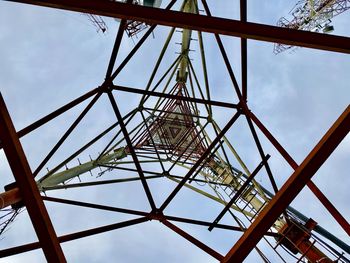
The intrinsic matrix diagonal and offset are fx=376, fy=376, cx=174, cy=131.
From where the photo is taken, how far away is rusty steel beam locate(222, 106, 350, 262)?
15.9ft

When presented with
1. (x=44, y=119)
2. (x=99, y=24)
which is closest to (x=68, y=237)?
(x=44, y=119)

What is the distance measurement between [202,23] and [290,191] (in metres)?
2.47

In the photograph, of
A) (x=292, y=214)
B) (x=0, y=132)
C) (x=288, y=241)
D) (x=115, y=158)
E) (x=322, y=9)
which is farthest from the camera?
(x=322, y=9)

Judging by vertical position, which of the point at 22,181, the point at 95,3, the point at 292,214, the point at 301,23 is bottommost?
the point at 22,181

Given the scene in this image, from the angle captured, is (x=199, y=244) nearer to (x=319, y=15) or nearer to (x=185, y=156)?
(x=185, y=156)

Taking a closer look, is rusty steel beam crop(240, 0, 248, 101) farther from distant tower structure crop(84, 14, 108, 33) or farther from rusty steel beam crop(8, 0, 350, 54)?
distant tower structure crop(84, 14, 108, 33)

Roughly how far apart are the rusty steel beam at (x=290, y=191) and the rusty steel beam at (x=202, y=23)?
103 centimetres

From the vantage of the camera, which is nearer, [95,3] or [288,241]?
[95,3]

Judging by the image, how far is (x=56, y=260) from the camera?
4625 millimetres

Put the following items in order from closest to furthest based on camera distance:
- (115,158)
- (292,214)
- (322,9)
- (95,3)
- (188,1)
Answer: (95,3) → (292,214) → (188,1) → (115,158) → (322,9)

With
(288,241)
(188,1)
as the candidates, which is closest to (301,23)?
(188,1)

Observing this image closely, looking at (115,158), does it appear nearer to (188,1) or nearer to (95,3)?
(188,1)

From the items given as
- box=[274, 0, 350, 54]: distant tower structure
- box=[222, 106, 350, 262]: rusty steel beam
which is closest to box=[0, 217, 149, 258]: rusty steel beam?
box=[222, 106, 350, 262]: rusty steel beam

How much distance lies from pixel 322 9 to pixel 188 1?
13150 mm
